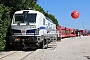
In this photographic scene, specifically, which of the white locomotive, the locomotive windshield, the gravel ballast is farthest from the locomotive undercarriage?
the locomotive windshield

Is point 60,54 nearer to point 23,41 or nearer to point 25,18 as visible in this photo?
point 23,41

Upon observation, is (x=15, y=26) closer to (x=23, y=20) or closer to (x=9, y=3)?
(x=23, y=20)

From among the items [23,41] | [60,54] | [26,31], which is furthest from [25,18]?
[60,54]

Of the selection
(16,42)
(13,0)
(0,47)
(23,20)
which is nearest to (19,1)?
(13,0)

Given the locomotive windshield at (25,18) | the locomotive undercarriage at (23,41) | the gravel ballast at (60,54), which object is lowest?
the gravel ballast at (60,54)

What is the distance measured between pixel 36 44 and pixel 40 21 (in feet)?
7.15

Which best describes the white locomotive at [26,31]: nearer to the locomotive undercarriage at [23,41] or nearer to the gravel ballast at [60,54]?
the locomotive undercarriage at [23,41]

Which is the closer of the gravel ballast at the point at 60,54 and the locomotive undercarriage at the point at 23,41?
the gravel ballast at the point at 60,54

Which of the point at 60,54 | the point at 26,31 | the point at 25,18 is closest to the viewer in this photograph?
the point at 60,54

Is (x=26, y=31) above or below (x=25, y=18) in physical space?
below

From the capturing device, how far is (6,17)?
1894 centimetres

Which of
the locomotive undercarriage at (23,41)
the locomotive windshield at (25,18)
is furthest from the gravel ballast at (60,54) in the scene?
Result: the locomotive windshield at (25,18)

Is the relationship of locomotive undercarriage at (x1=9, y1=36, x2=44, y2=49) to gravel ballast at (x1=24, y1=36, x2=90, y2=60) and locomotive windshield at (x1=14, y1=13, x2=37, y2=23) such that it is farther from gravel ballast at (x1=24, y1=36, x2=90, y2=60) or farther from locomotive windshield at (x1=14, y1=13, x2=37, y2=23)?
locomotive windshield at (x1=14, y1=13, x2=37, y2=23)

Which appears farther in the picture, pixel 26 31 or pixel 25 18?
pixel 25 18
